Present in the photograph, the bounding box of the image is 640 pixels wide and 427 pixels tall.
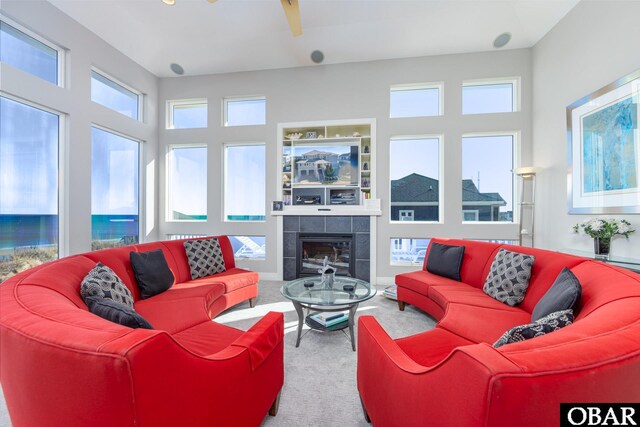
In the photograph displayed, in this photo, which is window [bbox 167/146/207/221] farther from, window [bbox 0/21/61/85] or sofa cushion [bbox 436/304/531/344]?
sofa cushion [bbox 436/304/531/344]

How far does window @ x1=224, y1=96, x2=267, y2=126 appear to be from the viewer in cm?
482

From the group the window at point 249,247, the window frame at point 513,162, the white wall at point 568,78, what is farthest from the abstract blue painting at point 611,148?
the window at point 249,247

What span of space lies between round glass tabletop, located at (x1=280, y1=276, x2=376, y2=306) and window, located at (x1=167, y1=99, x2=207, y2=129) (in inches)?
154

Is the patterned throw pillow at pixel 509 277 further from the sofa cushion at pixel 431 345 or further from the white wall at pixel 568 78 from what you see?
the white wall at pixel 568 78

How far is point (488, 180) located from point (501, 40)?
7.05ft

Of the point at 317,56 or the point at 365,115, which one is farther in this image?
the point at 365,115

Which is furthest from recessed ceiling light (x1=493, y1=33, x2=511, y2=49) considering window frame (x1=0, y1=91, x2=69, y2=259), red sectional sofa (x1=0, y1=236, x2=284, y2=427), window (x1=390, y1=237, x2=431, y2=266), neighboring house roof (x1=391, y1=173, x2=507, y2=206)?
window frame (x1=0, y1=91, x2=69, y2=259)

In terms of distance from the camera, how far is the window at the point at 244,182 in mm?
4832

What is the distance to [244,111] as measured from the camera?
4887mm

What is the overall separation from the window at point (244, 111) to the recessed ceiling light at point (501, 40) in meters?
3.92

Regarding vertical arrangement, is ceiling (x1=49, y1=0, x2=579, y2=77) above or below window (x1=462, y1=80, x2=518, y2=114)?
above

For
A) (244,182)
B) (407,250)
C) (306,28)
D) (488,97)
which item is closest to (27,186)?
(244,182)

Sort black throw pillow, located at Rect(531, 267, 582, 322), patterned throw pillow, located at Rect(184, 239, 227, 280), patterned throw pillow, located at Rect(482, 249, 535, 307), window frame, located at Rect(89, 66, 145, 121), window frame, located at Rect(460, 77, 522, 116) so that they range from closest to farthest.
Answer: black throw pillow, located at Rect(531, 267, 582, 322) → patterned throw pillow, located at Rect(482, 249, 535, 307) → patterned throw pillow, located at Rect(184, 239, 227, 280) → window frame, located at Rect(89, 66, 145, 121) → window frame, located at Rect(460, 77, 522, 116)

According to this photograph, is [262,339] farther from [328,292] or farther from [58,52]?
[58,52]
